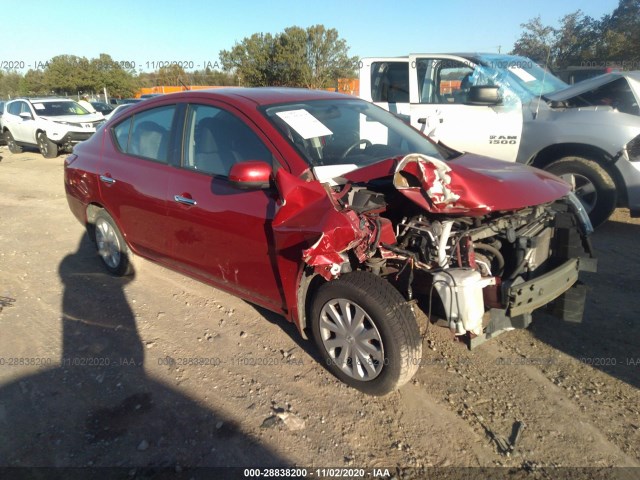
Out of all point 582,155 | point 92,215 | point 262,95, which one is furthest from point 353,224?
point 582,155

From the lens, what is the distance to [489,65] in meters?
6.11

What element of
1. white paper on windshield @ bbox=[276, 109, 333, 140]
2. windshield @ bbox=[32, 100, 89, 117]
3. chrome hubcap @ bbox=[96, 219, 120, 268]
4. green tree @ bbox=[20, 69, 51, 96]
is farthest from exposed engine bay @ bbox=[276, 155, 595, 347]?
green tree @ bbox=[20, 69, 51, 96]

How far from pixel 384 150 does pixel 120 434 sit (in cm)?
249

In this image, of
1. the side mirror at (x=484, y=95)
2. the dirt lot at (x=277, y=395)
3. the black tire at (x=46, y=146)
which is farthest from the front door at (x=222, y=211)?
the black tire at (x=46, y=146)

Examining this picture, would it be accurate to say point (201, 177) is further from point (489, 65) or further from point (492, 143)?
point (489, 65)

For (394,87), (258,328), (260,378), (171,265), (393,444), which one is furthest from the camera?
(394,87)

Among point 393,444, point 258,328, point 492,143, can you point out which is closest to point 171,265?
point 258,328

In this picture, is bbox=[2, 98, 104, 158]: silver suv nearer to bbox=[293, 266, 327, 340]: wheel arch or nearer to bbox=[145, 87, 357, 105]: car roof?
bbox=[145, 87, 357, 105]: car roof

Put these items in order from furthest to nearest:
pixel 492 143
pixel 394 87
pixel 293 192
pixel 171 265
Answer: pixel 394 87 → pixel 492 143 → pixel 171 265 → pixel 293 192

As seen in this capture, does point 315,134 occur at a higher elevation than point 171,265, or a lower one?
higher

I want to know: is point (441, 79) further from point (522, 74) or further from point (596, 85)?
point (596, 85)

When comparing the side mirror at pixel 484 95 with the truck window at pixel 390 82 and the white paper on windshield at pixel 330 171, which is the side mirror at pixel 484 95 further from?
the white paper on windshield at pixel 330 171

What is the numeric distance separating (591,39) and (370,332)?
67.3 ft

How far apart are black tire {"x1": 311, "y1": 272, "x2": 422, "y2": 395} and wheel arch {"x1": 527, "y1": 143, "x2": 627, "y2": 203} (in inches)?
146
